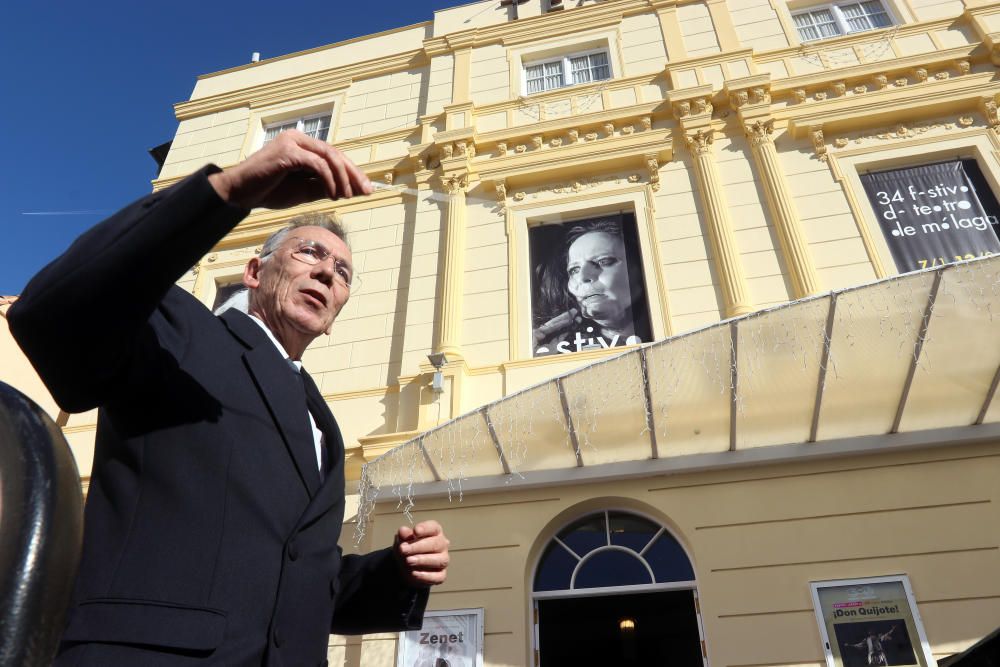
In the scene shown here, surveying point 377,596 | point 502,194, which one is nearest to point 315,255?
point 377,596

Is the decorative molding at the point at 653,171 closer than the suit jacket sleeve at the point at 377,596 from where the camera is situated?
No

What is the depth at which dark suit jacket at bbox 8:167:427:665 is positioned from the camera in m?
0.96

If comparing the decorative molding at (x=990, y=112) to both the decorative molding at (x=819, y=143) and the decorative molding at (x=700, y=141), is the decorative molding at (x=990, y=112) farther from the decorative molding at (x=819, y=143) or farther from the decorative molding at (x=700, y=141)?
the decorative molding at (x=700, y=141)

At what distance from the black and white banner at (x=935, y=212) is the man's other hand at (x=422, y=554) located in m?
7.45

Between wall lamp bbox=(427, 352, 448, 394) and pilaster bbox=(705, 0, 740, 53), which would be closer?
wall lamp bbox=(427, 352, 448, 394)

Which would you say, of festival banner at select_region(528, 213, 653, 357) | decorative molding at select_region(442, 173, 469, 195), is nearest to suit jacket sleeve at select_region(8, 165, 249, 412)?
festival banner at select_region(528, 213, 653, 357)

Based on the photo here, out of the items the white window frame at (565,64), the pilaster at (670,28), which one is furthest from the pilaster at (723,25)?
the white window frame at (565,64)

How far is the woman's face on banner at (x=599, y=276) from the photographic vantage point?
298 inches

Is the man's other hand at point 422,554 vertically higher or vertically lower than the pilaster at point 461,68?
lower

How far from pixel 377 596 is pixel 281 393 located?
74 cm

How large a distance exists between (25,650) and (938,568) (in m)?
6.62

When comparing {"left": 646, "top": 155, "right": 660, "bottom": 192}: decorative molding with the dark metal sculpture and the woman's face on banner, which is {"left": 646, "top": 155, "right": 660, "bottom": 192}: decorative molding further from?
the dark metal sculpture

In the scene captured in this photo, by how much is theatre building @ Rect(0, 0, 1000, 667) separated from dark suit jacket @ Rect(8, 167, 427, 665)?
4112 millimetres

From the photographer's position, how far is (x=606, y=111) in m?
9.13
